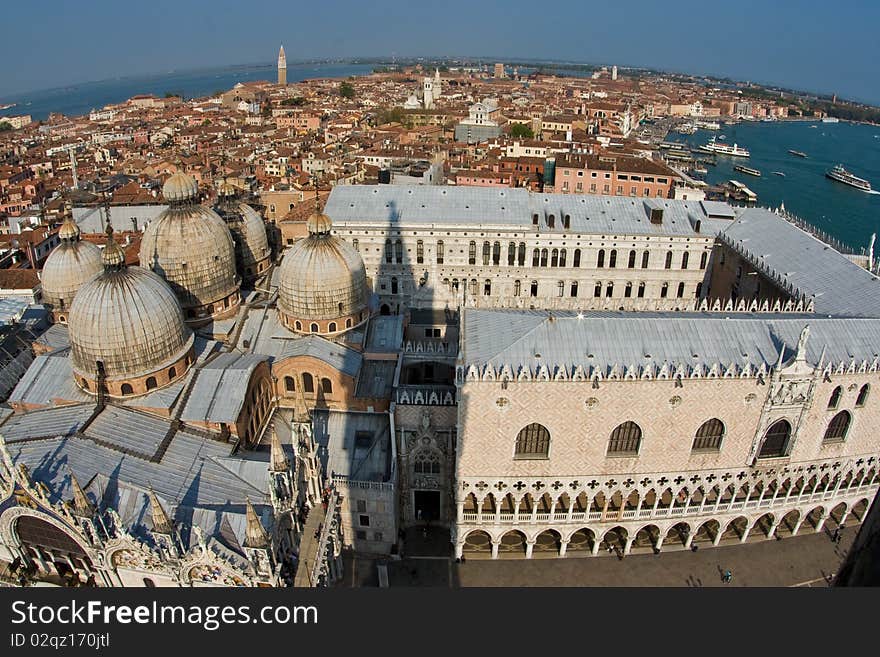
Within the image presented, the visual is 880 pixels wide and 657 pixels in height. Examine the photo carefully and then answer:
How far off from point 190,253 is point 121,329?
7.29 metres

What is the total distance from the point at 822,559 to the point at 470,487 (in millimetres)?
18712

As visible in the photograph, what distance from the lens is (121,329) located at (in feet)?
86.3

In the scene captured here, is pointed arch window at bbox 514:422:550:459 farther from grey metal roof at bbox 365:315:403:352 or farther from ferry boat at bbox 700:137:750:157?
ferry boat at bbox 700:137:750:157

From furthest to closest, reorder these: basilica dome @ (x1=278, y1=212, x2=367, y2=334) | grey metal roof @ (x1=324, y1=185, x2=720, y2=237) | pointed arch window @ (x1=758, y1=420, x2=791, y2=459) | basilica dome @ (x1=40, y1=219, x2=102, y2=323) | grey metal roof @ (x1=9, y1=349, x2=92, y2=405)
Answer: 1. grey metal roof @ (x1=324, y1=185, x2=720, y2=237)
2. basilica dome @ (x1=40, y1=219, x2=102, y2=323)
3. basilica dome @ (x1=278, y1=212, x2=367, y2=334)
4. pointed arch window @ (x1=758, y1=420, x2=791, y2=459)
5. grey metal roof @ (x1=9, y1=349, x2=92, y2=405)

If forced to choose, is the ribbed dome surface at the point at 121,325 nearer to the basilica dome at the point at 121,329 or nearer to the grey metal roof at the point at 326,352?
the basilica dome at the point at 121,329

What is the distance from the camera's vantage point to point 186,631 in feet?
42.4

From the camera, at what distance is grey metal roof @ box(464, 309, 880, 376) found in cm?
2695

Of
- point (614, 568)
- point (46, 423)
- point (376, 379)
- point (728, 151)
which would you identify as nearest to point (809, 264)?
point (614, 568)

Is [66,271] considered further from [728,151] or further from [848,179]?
[728,151]

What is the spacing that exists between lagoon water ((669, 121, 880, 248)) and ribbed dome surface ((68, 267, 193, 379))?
309 ft

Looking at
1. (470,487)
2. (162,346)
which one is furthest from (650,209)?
(162,346)

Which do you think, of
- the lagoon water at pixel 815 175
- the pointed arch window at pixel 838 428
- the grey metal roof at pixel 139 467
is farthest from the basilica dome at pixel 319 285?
the lagoon water at pixel 815 175

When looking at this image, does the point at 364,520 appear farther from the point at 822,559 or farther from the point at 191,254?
the point at 822,559

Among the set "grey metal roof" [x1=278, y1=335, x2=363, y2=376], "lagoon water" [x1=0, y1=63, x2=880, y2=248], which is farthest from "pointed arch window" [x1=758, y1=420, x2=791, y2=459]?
"lagoon water" [x1=0, y1=63, x2=880, y2=248]
